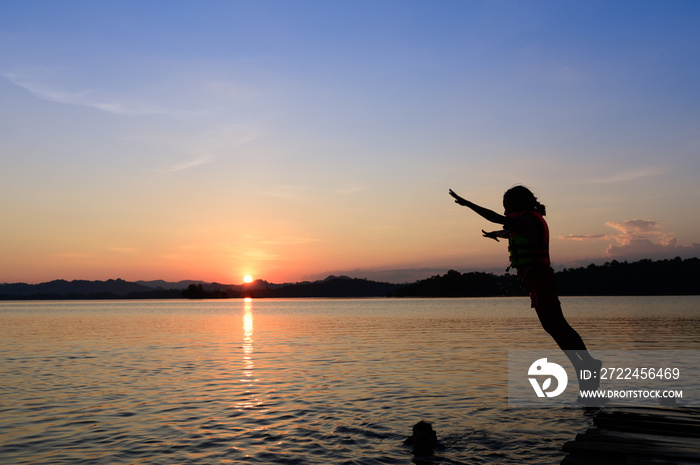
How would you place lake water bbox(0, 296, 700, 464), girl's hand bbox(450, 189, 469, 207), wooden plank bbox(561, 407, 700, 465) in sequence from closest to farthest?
wooden plank bbox(561, 407, 700, 465)
girl's hand bbox(450, 189, 469, 207)
lake water bbox(0, 296, 700, 464)

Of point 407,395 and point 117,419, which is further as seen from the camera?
Result: point 407,395

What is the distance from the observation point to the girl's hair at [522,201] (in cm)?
1020

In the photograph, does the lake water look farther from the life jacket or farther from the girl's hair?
the girl's hair

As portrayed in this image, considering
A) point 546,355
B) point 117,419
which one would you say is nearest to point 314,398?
point 117,419

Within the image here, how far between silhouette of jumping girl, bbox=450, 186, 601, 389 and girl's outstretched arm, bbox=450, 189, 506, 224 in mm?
398

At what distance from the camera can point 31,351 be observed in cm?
3259

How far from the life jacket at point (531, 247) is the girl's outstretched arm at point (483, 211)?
618mm

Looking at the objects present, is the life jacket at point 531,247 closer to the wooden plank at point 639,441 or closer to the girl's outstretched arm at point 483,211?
the girl's outstretched arm at point 483,211

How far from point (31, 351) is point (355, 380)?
72.9ft

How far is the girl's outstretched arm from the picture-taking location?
30.4ft

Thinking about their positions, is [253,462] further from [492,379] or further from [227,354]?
[227,354]

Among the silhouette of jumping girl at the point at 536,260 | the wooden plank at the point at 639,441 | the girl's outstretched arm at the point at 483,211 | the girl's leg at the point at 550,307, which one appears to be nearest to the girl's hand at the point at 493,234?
the silhouette of jumping girl at the point at 536,260

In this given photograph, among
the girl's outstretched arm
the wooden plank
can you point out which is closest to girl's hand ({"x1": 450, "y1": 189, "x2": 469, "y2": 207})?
the girl's outstretched arm

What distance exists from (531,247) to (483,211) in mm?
1350
